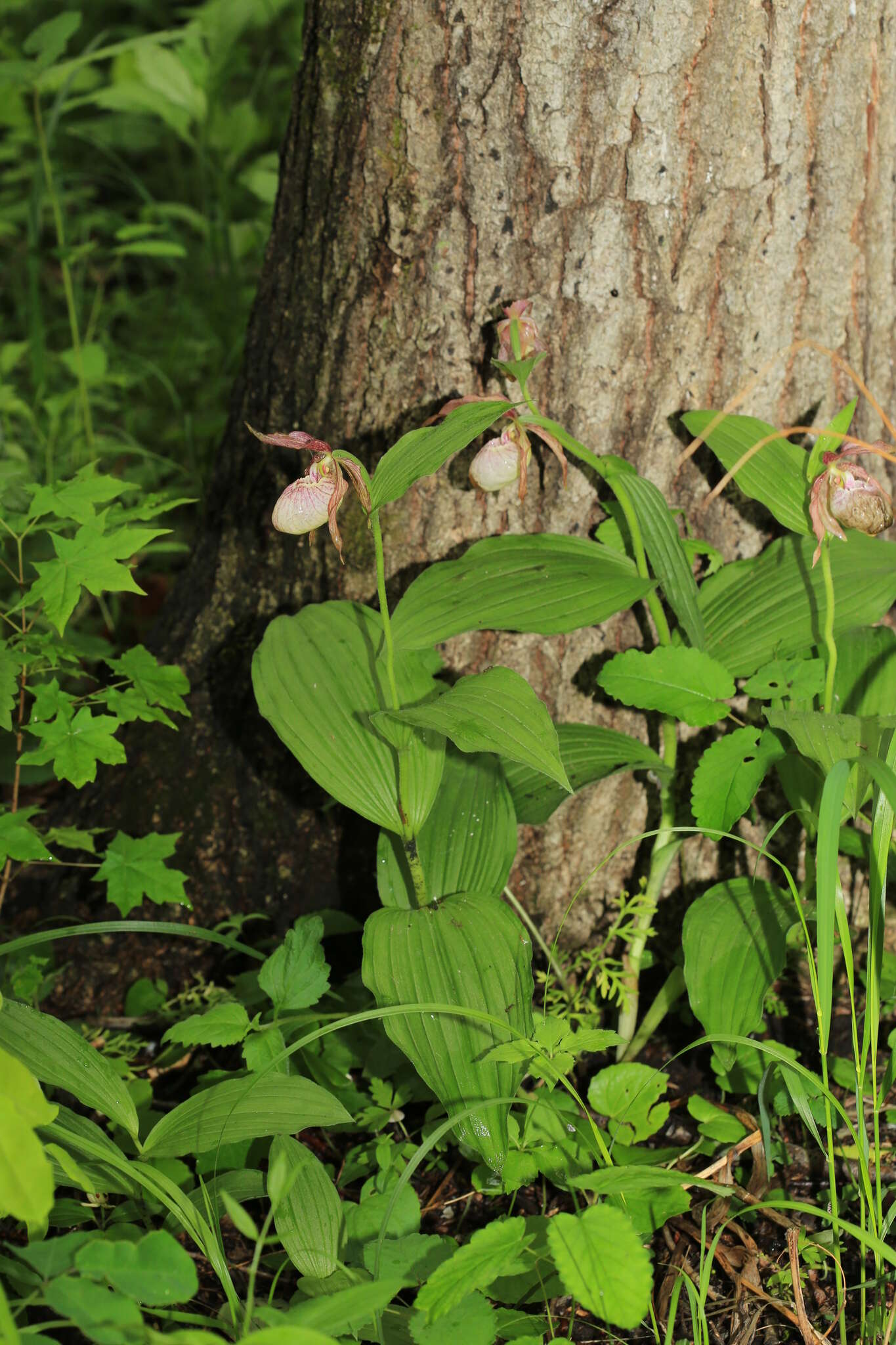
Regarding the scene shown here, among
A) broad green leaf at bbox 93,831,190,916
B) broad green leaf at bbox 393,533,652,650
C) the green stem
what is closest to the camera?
broad green leaf at bbox 393,533,652,650

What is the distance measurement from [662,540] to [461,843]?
521 mm

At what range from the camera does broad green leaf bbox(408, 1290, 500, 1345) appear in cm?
102

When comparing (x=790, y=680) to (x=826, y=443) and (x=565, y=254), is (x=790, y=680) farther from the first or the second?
(x=565, y=254)

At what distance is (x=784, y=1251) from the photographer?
128cm

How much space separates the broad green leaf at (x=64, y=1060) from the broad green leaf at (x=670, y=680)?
81 cm

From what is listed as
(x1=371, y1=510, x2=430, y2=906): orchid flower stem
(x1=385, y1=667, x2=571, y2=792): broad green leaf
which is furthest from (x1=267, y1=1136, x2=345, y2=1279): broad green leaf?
(x1=385, y1=667, x2=571, y2=792): broad green leaf

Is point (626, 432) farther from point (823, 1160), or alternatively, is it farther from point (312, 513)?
point (823, 1160)

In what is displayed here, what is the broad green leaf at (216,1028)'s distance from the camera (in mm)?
1332

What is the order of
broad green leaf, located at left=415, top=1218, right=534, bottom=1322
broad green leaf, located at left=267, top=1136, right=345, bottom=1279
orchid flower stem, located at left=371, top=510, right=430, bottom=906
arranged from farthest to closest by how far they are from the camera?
orchid flower stem, located at left=371, top=510, right=430, bottom=906, broad green leaf, located at left=267, top=1136, right=345, bottom=1279, broad green leaf, located at left=415, top=1218, right=534, bottom=1322

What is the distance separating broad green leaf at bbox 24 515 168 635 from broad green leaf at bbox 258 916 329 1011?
0.52 metres

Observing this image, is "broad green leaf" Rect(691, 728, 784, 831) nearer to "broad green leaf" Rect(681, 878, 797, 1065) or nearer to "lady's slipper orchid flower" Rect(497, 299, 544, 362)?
"broad green leaf" Rect(681, 878, 797, 1065)

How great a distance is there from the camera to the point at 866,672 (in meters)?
1.48

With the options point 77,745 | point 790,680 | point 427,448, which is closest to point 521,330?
point 427,448

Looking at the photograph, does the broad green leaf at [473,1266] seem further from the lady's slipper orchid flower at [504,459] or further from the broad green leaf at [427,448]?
the lady's slipper orchid flower at [504,459]
